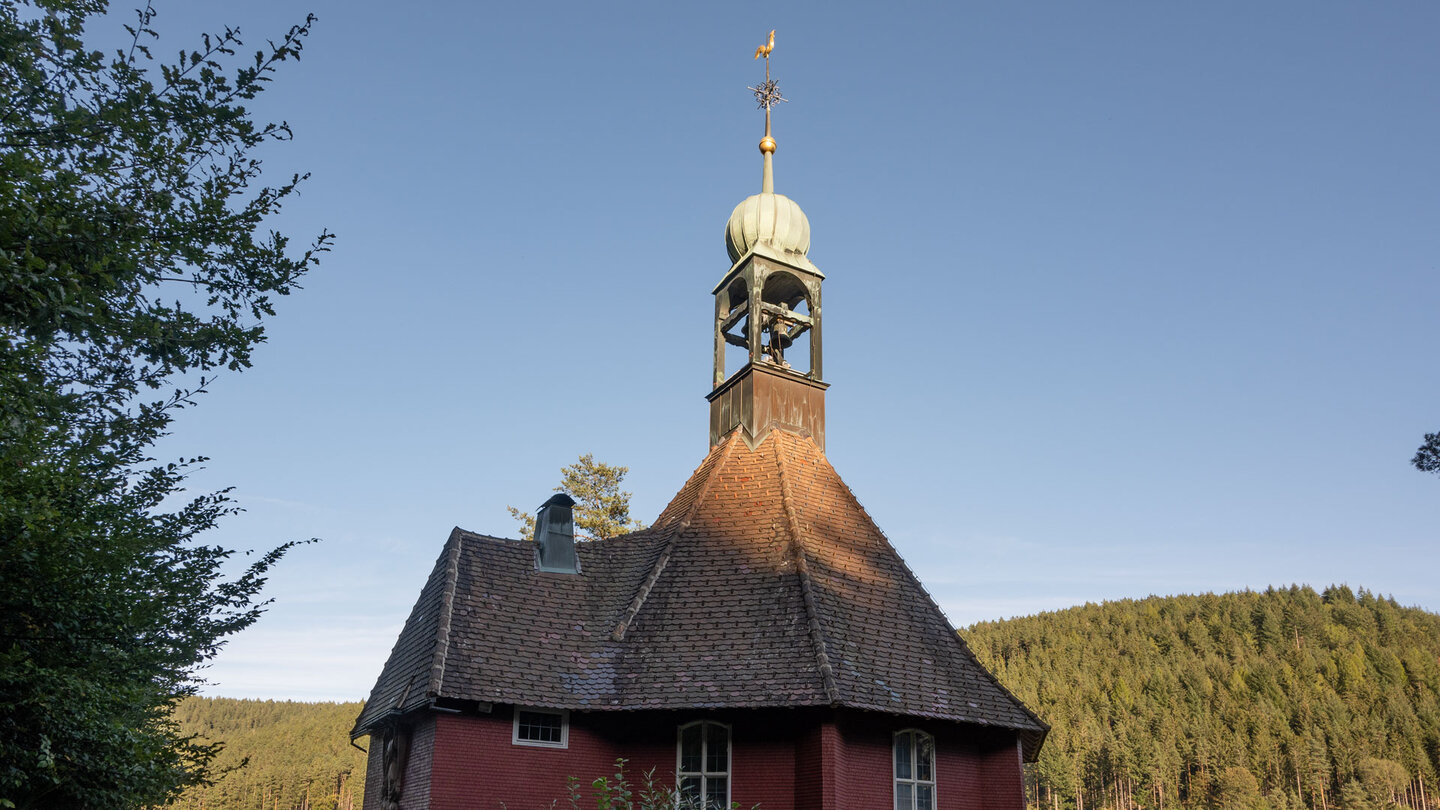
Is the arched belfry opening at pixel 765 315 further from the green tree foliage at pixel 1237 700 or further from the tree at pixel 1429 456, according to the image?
the green tree foliage at pixel 1237 700

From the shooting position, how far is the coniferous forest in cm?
9706

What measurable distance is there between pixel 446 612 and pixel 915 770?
8.25 m

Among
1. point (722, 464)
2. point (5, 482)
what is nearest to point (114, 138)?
point (5, 482)

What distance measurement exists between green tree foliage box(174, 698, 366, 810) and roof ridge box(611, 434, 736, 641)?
260 feet

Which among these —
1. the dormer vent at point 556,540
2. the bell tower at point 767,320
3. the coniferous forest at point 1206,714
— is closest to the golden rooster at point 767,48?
the bell tower at point 767,320

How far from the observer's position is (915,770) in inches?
654

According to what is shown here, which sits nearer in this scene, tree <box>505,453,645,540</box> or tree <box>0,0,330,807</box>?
tree <box>0,0,330,807</box>

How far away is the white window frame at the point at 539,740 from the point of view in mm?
16172

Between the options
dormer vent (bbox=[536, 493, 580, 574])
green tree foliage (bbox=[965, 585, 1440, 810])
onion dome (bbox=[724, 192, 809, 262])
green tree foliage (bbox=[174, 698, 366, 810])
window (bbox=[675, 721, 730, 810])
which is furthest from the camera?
green tree foliage (bbox=[174, 698, 366, 810])

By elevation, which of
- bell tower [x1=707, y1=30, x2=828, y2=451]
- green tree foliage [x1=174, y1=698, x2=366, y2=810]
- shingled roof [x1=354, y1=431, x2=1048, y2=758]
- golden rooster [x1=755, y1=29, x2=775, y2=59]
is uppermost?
golden rooster [x1=755, y1=29, x2=775, y2=59]

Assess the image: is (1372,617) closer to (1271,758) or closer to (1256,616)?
(1256,616)

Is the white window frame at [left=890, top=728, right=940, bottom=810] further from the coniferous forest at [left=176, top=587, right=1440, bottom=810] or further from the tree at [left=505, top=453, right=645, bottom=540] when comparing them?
the coniferous forest at [left=176, top=587, right=1440, bottom=810]

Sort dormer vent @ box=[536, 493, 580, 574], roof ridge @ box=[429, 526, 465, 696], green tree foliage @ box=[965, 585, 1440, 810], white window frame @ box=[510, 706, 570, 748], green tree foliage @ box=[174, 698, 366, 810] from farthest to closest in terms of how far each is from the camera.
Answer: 1. green tree foliage @ box=[174, 698, 366, 810]
2. green tree foliage @ box=[965, 585, 1440, 810]
3. dormer vent @ box=[536, 493, 580, 574]
4. white window frame @ box=[510, 706, 570, 748]
5. roof ridge @ box=[429, 526, 465, 696]

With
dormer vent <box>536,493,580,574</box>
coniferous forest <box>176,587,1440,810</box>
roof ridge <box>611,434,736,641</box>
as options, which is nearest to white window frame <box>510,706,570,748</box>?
roof ridge <box>611,434,736,641</box>
